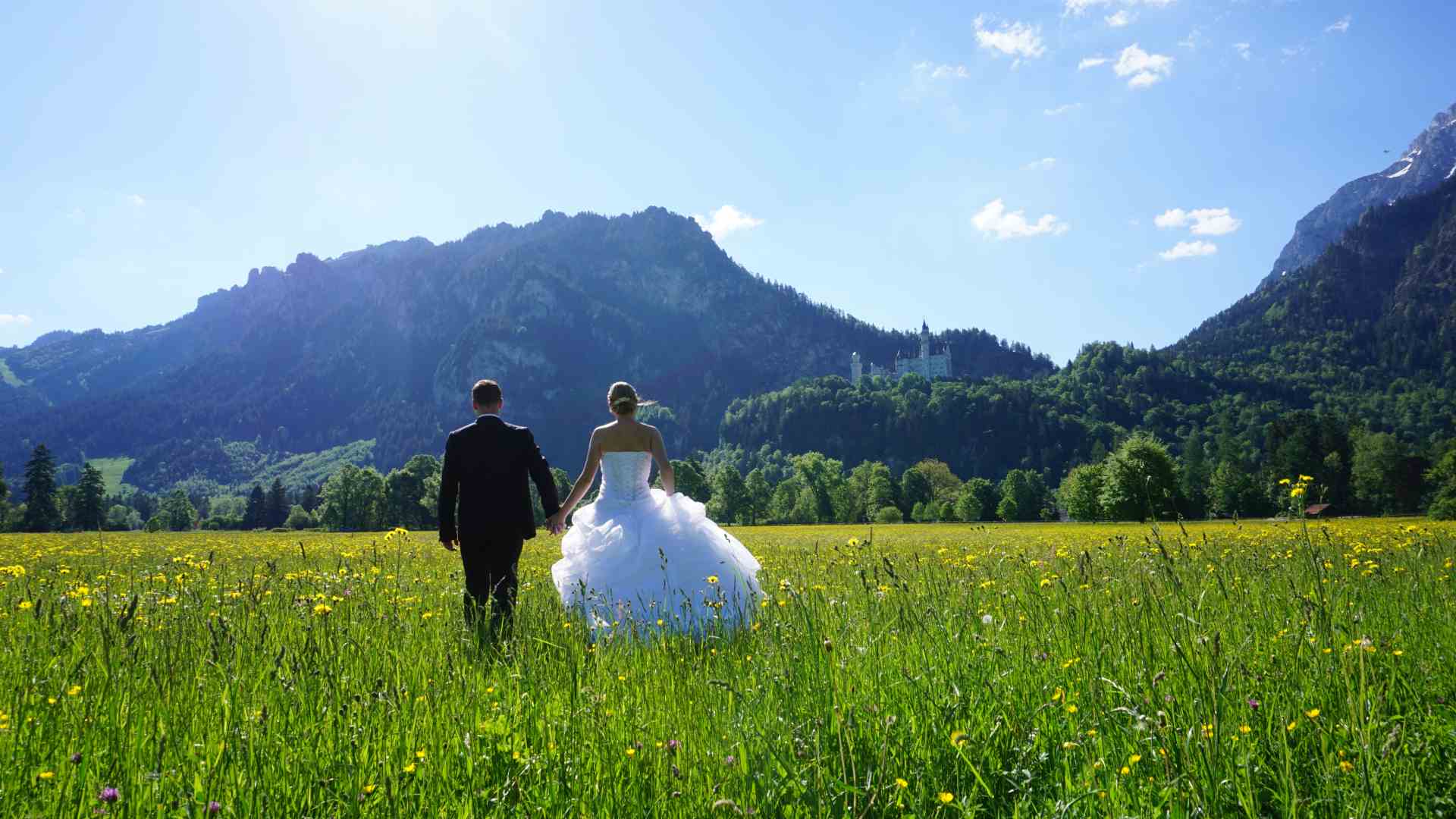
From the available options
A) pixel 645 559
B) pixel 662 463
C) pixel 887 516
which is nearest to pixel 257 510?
pixel 887 516

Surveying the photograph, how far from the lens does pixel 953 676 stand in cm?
387

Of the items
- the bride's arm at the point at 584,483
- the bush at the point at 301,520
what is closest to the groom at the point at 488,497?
the bride's arm at the point at 584,483

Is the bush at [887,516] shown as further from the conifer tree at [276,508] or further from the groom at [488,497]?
the conifer tree at [276,508]

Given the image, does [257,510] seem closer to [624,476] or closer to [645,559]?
[624,476]

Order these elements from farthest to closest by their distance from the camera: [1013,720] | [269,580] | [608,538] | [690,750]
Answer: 1. [269,580]
2. [608,538]
3. [1013,720]
4. [690,750]

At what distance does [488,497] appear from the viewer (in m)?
7.07

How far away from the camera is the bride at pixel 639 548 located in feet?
22.6

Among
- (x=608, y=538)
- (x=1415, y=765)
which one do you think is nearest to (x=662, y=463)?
(x=608, y=538)

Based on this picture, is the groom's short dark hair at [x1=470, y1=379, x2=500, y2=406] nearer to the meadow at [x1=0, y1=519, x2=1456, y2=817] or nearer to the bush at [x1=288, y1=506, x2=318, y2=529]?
the meadow at [x1=0, y1=519, x2=1456, y2=817]

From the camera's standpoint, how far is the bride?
6883mm

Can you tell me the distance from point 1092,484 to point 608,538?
79.5 meters

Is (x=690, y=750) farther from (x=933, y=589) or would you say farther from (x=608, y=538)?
(x=608, y=538)

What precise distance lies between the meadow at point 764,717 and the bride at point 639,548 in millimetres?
1274

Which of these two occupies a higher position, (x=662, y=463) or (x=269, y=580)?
(x=662, y=463)
